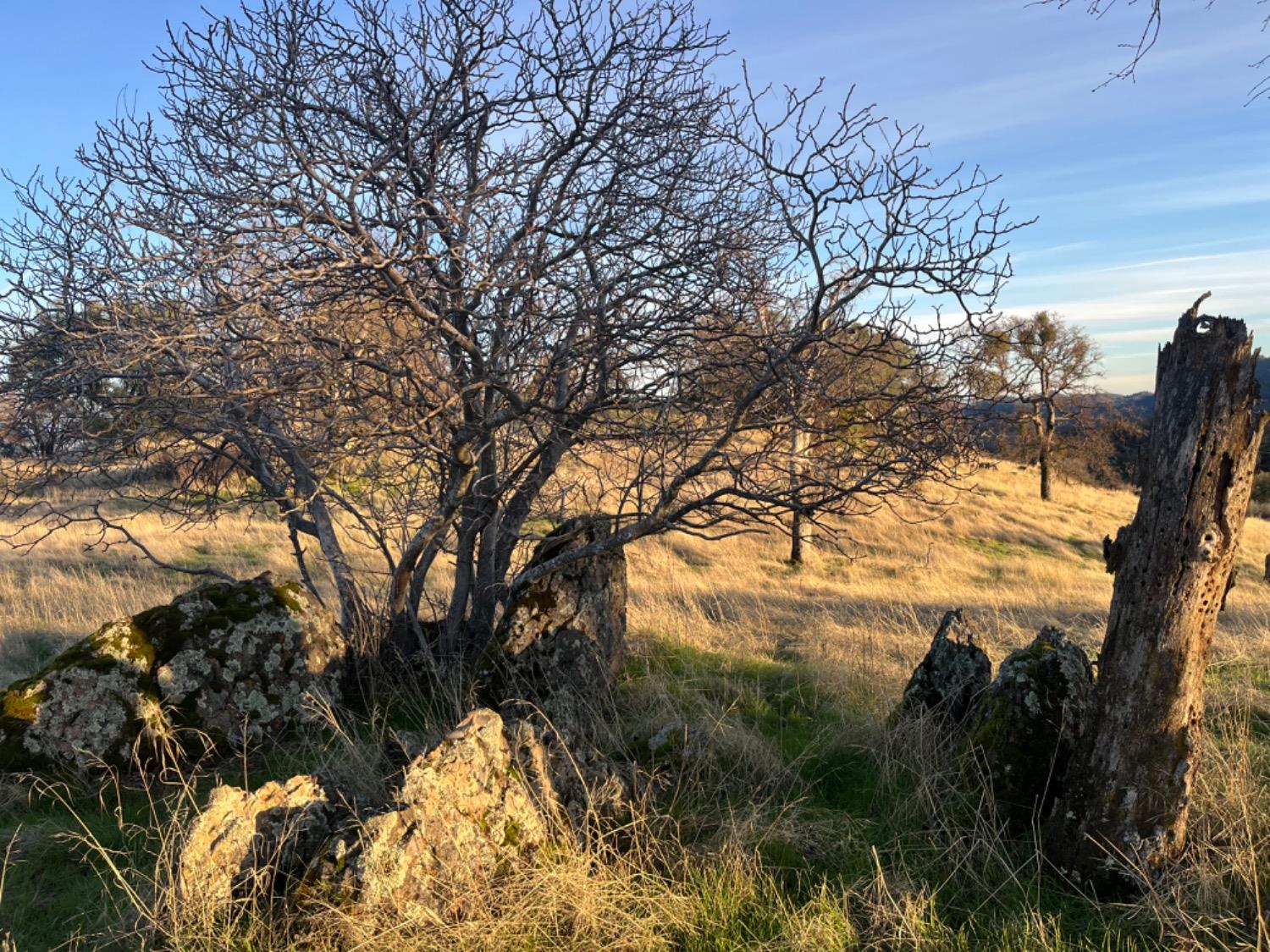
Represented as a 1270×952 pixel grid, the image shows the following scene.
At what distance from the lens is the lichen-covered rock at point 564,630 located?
17.4 feet

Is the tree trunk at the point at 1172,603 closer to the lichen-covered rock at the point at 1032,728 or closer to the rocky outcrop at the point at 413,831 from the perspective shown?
the lichen-covered rock at the point at 1032,728

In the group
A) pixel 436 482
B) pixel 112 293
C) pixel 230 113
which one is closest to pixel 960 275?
pixel 436 482

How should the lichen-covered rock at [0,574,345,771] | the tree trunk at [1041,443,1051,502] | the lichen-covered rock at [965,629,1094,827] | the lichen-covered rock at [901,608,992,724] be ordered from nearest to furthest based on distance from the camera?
the lichen-covered rock at [965,629,1094,827] < the lichen-covered rock at [0,574,345,771] < the lichen-covered rock at [901,608,992,724] < the tree trunk at [1041,443,1051,502]

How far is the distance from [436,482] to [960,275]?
3.77 meters

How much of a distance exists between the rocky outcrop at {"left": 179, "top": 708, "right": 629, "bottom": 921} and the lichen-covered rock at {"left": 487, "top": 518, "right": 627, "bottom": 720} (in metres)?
1.53

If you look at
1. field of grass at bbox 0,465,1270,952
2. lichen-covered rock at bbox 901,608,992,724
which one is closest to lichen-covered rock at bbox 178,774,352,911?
field of grass at bbox 0,465,1270,952

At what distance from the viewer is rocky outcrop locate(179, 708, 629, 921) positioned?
296 centimetres

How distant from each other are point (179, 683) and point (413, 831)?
2660mm

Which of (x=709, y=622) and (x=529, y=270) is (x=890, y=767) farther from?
(x=709, y=622)

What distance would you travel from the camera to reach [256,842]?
3.19 metres

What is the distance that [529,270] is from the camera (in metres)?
5.09

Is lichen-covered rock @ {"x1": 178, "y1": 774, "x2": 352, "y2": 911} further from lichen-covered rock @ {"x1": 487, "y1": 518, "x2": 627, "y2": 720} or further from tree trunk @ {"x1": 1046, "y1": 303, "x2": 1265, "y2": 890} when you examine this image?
tree trunk @ {"x1": 1046, "y1": 303, "x2": 1265, "y2": 890}

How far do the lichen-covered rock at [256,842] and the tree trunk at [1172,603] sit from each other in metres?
3.19

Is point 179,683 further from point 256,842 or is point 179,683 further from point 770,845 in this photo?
point 770,845
